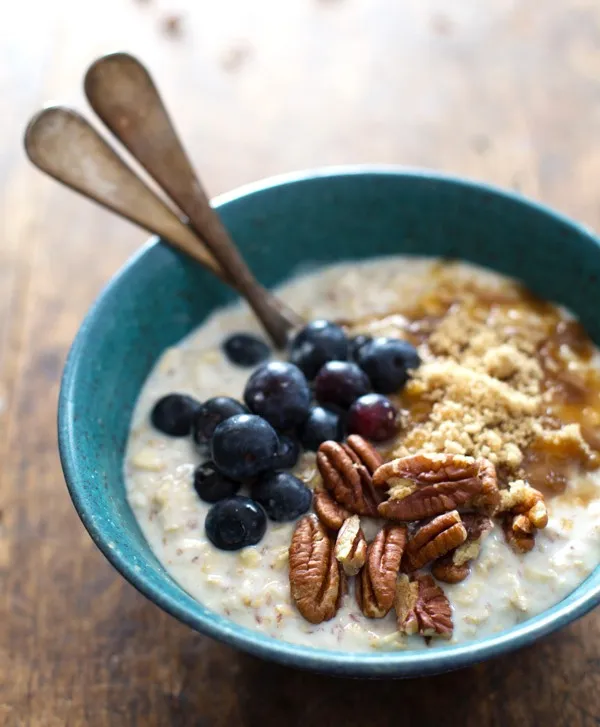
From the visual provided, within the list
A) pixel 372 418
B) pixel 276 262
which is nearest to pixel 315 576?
pixel 372 418

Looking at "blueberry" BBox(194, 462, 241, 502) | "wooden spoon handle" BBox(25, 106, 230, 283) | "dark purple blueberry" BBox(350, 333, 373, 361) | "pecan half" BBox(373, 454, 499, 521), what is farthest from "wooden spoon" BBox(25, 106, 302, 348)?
"pecan half" BBox(373, 454, 499, 521)

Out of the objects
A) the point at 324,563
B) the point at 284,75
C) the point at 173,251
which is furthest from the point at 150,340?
the point at 284,75

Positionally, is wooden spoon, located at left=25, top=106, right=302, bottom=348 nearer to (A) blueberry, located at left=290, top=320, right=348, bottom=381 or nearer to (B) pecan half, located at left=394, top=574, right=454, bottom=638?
(A) blueberry, located at left=290, top=320, right=348, bottom=381

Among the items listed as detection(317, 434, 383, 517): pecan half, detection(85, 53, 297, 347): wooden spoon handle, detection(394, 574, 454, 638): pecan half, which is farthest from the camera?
detection(85, 53, 297, 347): wooden spoon handle

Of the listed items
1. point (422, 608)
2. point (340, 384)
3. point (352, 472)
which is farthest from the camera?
point (340, 384)

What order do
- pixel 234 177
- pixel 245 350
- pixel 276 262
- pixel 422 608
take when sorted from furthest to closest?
pixel 234 177, pixel 276 262, pixel 245 350, pixel 422 608

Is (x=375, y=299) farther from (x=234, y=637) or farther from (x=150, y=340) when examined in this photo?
(x=234, y=637)

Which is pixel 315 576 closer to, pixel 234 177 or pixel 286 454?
pixel 286 454

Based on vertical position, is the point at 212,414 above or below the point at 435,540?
above
